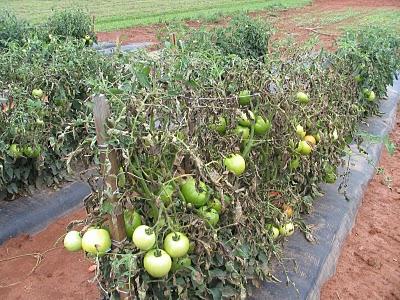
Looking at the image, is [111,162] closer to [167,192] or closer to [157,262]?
[167,192]

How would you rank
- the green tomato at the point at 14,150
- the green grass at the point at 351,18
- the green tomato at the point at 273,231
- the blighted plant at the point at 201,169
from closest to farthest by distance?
1. the blighted plant at the point at 201,169
2. the green tomato at the point at 273,231
3. the green tomato at the point at 14,150
4. the green grass at the point at 351,18

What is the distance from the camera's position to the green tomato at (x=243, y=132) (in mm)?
2480

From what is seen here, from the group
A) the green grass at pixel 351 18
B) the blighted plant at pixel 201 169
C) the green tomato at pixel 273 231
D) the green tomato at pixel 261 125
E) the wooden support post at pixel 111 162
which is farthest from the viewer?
the green grass at pixel 351 18

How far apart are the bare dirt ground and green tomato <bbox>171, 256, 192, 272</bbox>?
1.19 meters

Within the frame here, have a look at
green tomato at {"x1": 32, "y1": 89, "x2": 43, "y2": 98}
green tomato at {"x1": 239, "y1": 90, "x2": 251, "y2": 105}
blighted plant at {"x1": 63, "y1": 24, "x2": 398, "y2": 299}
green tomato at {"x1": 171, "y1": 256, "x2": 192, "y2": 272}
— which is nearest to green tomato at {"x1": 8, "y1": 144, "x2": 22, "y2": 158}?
green tomato at {"x1": 32, "y1": 89, "x2": 43, "y2": 98}

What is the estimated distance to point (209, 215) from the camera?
2.18 meters

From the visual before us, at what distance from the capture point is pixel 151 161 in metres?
2.07

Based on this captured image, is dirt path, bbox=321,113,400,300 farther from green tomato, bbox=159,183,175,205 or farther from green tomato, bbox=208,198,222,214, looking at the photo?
green tomato, bbox=159,183,175,205

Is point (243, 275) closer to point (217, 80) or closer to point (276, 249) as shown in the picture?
point (276, 249)

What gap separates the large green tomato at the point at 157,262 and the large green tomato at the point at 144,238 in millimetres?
36

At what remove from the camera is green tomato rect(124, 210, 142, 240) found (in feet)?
6.77

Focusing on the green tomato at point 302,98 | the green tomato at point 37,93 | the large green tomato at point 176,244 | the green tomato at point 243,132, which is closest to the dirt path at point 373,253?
the green tomato at point 302,98

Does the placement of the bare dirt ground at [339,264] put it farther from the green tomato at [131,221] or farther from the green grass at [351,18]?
the green grass at [351,18]

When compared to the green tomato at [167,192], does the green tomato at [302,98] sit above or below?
above
